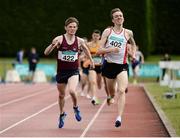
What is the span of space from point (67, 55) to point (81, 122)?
1986 millimetres

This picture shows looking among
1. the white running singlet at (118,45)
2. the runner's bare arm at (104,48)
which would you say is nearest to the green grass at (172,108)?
the white running singlet at (118,45)

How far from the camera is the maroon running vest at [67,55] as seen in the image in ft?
44.8

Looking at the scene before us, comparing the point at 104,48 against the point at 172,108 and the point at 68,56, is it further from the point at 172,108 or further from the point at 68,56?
the point at 172,108

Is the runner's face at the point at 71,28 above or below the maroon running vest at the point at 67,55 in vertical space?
above

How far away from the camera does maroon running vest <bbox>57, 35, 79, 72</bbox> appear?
13646 mm

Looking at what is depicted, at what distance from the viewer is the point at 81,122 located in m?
15.1

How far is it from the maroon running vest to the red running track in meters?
1.23

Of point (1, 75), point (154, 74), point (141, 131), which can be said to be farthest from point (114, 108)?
point (1, 75)

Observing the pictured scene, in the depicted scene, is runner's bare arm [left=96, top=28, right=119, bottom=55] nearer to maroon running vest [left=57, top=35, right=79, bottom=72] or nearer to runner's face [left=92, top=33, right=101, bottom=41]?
maroon running vest [left=57, top=35, right=79, bottom=72]

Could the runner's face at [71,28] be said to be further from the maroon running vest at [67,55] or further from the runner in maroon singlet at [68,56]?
the maroon running vest at [67,55]

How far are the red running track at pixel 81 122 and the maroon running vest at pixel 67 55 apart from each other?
1.23 metres

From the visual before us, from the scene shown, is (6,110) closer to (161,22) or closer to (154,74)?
(154,74)

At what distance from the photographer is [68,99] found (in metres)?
23.4

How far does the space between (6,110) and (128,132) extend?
236 inches
